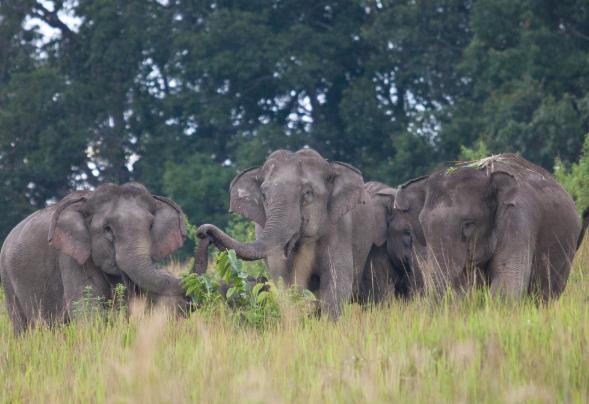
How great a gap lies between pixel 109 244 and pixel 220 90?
23.6 metres

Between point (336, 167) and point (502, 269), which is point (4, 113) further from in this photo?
point (502, 269)

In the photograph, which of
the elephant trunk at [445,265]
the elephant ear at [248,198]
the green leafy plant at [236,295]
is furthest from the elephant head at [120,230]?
the elephant trunk at [445,265]

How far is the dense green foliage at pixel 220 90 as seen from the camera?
1299 inches

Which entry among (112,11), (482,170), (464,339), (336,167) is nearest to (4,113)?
(112,11)

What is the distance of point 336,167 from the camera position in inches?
542

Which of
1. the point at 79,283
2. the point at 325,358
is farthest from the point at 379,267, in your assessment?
the point at 325,358

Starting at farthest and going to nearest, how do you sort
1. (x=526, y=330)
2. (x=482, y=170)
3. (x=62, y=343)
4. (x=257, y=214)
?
(x=257, y=214), (x=482, y=170), (x=62, y=343), (x=526, y=330)

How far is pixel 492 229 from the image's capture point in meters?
11.2

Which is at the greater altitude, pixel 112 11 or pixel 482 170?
pixel 112 11

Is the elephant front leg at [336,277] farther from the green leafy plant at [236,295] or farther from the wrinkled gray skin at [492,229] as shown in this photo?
the wrinkled gray skin at [492,229]

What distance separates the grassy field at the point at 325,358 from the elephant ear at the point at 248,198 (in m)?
2.49

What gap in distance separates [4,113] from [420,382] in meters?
28.9

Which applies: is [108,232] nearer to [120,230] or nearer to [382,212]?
[120,230]

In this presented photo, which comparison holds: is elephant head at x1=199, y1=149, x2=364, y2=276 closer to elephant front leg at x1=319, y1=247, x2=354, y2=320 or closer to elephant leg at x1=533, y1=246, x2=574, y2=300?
elephant front leg at x1=319, y1=247, x2=354, y2=320
